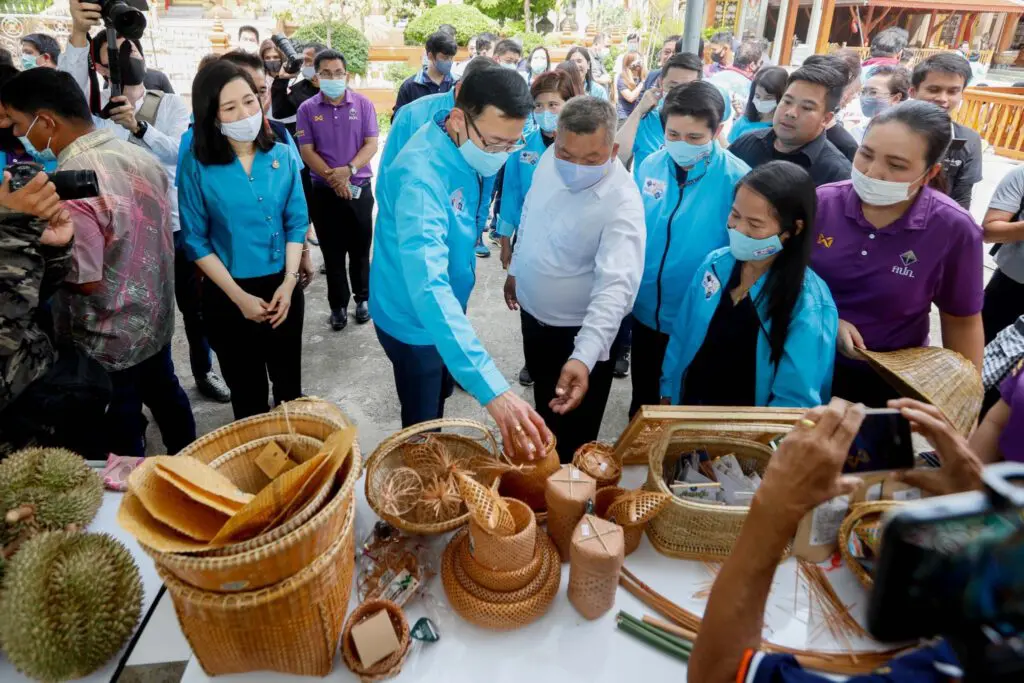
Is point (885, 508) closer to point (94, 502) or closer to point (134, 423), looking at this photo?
point (94, 502)

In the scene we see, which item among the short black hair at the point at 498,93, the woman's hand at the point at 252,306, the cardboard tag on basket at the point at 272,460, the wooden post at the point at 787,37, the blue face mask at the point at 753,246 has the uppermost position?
the wooden post at the point at 787,37

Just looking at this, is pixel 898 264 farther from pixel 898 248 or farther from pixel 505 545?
pixel 505 545

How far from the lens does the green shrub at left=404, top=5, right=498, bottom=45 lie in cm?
1520

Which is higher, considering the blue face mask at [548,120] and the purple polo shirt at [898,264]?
the blue face mask at [548,120]

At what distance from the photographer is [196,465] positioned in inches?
46.2

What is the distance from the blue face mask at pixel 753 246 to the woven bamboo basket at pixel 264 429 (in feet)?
4.68

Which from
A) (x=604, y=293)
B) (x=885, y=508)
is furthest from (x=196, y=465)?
(x=885, y=508)

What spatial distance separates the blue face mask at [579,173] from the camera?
210 centimetres

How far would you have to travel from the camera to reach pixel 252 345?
2.78 metres

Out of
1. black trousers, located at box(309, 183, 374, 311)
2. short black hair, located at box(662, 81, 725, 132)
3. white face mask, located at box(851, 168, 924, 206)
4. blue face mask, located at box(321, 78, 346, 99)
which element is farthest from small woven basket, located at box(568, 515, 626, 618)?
blue face mask, located at box(321, 78, 346, 99)

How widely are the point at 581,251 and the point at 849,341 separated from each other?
3.15ft

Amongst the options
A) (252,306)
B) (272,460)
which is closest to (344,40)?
(252,306)

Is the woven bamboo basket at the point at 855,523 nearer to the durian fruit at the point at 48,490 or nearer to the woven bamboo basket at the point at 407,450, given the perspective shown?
the woven bamboo basket at the point at 407,450

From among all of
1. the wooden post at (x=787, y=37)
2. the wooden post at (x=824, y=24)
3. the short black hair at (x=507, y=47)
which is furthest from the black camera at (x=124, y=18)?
the wooden post at (x=824, y=24)
